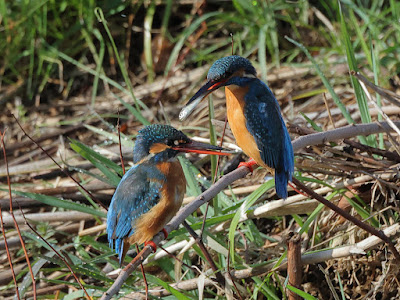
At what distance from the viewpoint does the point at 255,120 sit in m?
2.46

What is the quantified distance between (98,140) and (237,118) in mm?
2089

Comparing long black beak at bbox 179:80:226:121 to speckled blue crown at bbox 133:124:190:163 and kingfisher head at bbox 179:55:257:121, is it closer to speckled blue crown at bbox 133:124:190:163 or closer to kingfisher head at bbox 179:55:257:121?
kingfisher head at bbox 179:55:257:121

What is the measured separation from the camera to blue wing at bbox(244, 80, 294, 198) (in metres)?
2.38

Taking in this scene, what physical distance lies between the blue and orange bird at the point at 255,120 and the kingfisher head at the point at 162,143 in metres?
0.20

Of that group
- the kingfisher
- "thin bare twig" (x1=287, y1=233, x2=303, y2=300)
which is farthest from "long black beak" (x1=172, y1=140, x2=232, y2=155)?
"thin bare twig" (x1=287, y1=233, x2=303, y2=300)

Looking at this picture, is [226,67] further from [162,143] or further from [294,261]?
[294,261]

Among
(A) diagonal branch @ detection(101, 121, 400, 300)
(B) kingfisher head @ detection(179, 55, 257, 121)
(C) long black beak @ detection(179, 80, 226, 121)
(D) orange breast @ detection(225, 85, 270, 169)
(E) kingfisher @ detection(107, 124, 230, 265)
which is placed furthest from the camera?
(D) orange breast @ detection(225, 85, 270, 169)

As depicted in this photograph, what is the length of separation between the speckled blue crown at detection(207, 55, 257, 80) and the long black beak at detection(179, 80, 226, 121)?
0.09 ft

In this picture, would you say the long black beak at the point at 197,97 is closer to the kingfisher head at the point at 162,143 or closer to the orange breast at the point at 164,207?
the kingfisher head at the point at 162,143

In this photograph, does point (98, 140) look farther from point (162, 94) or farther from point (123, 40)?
point (123, 40)

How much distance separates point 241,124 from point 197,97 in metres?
0.49

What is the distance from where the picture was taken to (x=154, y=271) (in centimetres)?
309

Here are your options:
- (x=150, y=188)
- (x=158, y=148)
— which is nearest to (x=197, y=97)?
(x=158, y=148)

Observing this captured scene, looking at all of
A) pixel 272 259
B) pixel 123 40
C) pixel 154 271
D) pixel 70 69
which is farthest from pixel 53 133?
pixel 272 259
